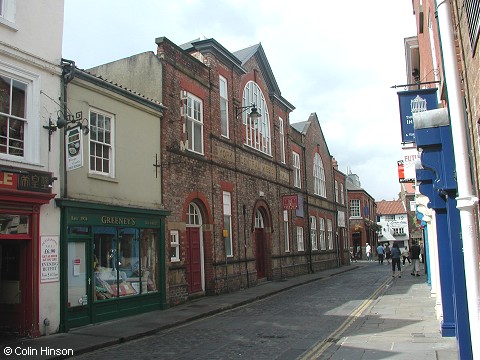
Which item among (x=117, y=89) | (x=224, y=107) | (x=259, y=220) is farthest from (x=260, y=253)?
(x=117, y=89)

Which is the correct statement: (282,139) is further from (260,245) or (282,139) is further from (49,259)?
(49,259)

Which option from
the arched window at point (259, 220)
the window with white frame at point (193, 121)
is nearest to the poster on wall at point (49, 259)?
the window with white frame at point (193, 121)

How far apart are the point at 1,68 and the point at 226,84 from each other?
12.1m

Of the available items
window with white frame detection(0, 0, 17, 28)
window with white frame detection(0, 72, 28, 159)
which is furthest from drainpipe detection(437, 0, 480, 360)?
window with white frame detection(0, 0, 17, 28)

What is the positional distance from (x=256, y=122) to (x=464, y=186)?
19869 mm

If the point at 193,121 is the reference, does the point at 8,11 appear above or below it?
above

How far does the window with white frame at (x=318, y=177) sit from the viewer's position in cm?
3519

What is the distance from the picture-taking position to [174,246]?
53.0 feet

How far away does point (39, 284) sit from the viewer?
1072 centimetres

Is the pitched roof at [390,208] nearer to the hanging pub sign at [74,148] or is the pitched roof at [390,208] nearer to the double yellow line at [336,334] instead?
the double yellow line at [336,334]

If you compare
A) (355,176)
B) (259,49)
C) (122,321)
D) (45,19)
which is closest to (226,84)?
(259,49)

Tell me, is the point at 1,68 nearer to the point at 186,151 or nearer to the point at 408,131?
the point at 186,151

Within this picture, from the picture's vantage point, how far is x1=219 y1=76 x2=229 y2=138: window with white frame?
2096 centimetres

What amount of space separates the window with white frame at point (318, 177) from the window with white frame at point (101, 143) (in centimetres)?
2262
